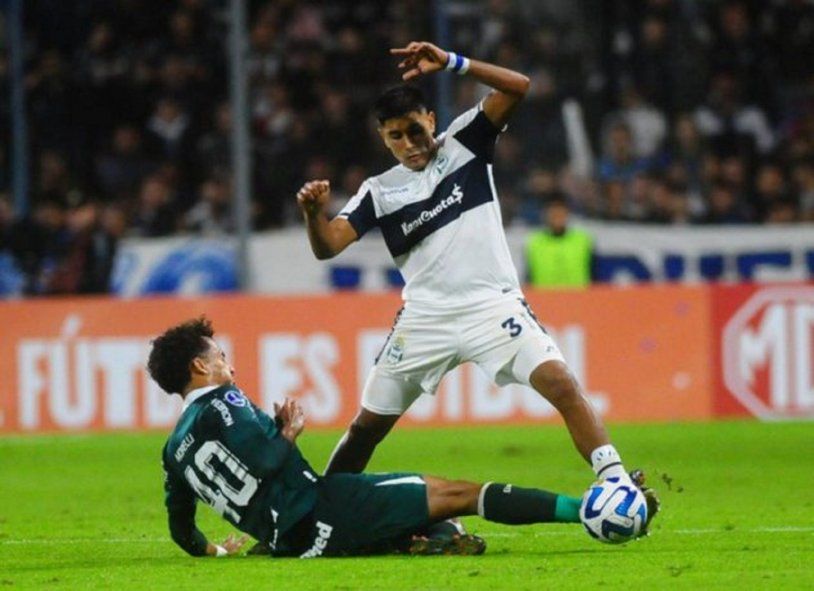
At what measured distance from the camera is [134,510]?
11.5 metres

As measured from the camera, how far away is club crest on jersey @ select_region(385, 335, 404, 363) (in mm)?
9148

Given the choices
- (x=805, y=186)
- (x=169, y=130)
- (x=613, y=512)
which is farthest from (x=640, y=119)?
(x=613, y=512)

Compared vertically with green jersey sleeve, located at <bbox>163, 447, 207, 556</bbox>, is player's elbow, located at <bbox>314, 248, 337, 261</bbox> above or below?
above

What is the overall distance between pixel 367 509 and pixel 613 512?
1.04m

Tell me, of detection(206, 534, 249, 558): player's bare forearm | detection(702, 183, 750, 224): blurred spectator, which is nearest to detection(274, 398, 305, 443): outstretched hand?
detection(206, 534, 249, 558): player's bare forearm

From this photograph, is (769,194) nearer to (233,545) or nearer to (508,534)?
(508,534)

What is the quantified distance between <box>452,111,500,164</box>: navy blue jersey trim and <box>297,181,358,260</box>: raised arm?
2.20ft

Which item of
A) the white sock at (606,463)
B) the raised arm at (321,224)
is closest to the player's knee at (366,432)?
the raised arm at (321,224)

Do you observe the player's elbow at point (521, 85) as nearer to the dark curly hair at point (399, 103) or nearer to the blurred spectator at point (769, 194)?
the dark curly hair at point (399, 103)

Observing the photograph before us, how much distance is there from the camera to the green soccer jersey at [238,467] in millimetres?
8203

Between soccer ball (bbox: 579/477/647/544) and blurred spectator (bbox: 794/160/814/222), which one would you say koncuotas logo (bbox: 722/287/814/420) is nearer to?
blurred spectator (bbox: 794/160/814/222)

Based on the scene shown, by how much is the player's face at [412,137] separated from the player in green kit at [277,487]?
1.36 m

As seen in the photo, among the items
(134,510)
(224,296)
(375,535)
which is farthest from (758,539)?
(224,296)

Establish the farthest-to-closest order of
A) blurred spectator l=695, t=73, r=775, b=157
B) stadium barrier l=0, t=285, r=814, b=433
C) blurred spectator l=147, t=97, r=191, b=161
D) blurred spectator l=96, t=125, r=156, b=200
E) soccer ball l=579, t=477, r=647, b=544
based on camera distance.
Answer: blurred spectator l=147, t=97, r=191, b=161 < blurred spectator l=96, t=125, r=156, b=200 < blurred spectator l=695, t=73, r=775, b=157 < stadium barrier l=0, t=285, r=814, b=433 < soccer ball l=579, t=477, r=647, b=544
